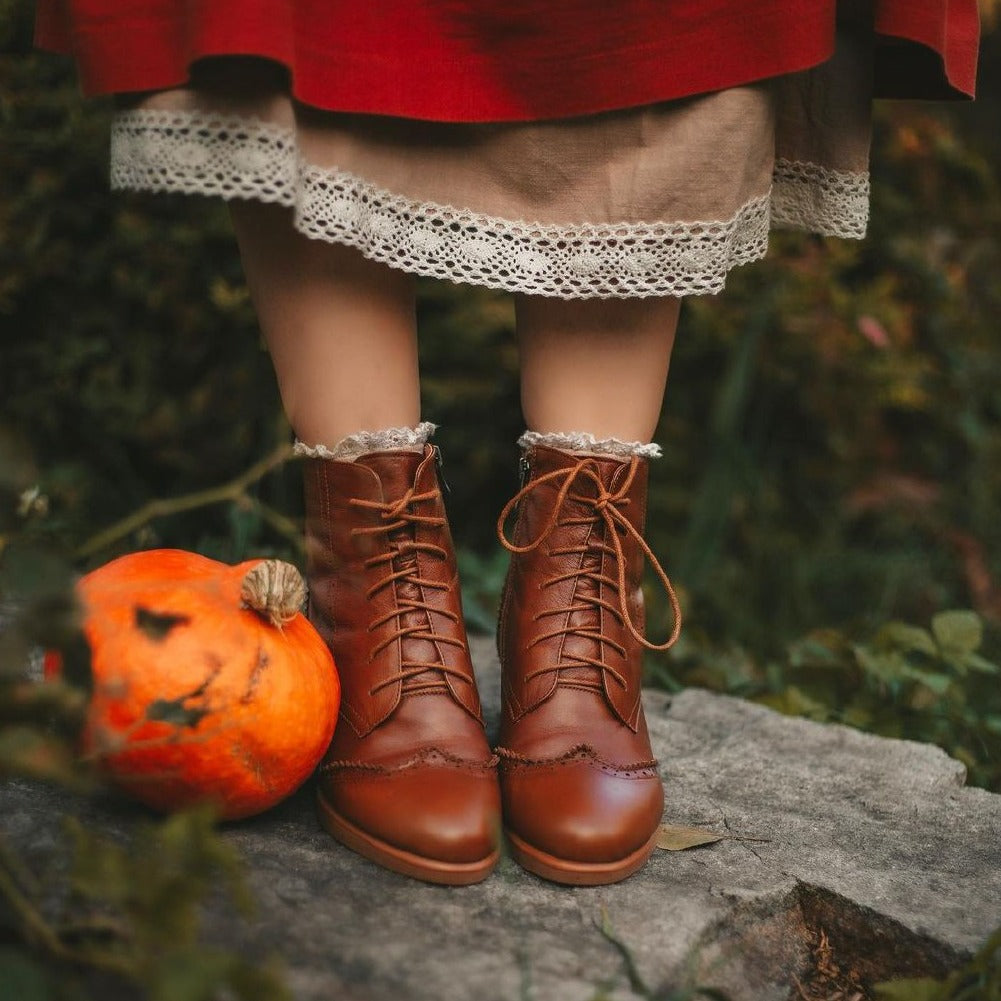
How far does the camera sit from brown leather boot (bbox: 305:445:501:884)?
108cm

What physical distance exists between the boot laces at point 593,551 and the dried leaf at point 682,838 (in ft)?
0.53

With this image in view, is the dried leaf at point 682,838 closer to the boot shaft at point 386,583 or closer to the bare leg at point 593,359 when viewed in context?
the boot shaft at point 386,583

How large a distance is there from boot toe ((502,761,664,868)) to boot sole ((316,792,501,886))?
54 millimetres

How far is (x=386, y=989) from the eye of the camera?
84 cm

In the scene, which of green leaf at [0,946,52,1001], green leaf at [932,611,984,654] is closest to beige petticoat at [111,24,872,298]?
green leaf at [0,946,52,1001]

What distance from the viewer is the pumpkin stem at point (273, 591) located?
1041mm

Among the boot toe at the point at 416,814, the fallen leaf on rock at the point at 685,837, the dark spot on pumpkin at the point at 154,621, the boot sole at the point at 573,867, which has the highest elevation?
the dark spot on pumpkin at the point at 154,621

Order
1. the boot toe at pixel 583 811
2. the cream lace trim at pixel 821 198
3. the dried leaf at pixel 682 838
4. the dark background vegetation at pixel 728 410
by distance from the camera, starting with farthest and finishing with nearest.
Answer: the dark background vegetation at pixel 728 410
the cream lace trim at pixel 821 198
the dried leaf at pixel 682 838
the boot toe at pixel 583 811

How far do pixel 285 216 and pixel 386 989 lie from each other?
74 centimetres

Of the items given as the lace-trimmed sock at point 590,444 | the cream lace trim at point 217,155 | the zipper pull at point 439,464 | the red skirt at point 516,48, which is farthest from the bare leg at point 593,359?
the cream lace trim at point 217,155

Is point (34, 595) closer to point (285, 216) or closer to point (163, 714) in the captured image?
point (163, 714)

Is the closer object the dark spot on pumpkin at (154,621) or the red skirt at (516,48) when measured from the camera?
the dark spot on pumpkin at (154,621)

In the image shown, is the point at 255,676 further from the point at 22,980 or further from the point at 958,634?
the point at 958,634

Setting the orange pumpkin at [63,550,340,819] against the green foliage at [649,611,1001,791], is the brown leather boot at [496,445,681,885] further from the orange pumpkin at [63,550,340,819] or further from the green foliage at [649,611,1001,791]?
the green foliage at [649,611,1001,791]
